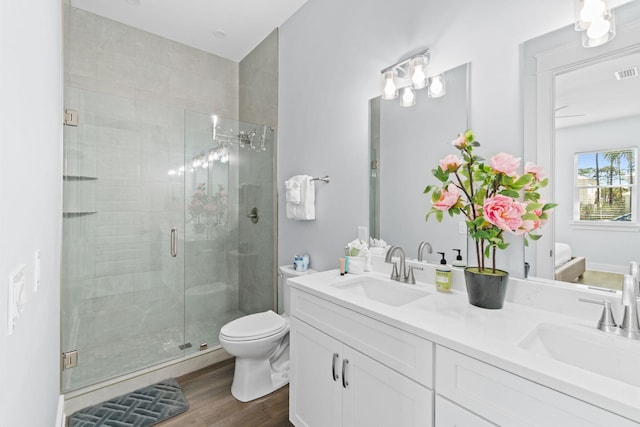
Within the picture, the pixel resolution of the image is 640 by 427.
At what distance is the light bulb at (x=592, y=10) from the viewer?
1015mm

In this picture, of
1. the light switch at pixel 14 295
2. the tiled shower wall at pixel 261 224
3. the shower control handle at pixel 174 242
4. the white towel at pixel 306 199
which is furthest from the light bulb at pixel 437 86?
the shower control handle at pixel 174 242

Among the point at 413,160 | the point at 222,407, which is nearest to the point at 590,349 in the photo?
the point at 413,160

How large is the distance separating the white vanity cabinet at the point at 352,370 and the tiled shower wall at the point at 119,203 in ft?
4.25

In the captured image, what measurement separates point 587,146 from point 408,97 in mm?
824

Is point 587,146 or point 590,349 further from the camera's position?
point 587,146

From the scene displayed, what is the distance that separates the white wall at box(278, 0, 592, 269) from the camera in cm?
127

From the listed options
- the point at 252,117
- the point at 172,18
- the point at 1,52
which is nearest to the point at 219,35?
the point at 172,18

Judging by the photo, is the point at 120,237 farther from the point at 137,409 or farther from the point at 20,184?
the point at 20,184

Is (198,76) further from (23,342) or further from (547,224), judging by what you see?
(547,224)

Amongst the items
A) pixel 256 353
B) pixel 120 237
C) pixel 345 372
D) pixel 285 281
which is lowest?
pixel 256 353

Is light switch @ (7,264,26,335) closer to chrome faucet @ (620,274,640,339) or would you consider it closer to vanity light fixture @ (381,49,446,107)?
chrome faucet @ (620,274,640,339)

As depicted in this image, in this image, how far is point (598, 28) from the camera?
1.02 meters

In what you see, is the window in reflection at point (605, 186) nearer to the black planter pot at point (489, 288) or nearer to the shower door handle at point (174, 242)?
the black planter pot at point (489, 288)

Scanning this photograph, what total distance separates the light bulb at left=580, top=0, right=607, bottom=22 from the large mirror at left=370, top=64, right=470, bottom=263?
0.42 m
